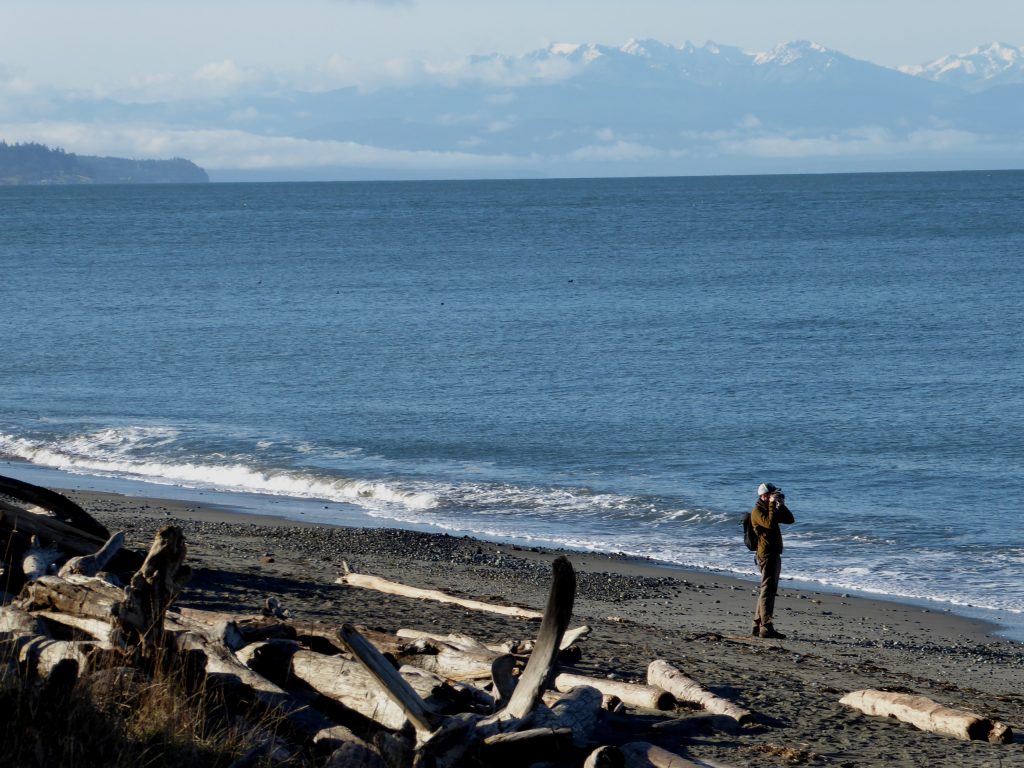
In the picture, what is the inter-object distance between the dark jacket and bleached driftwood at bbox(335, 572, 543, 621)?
8.04 ft

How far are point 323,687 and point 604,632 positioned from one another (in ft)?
18.5

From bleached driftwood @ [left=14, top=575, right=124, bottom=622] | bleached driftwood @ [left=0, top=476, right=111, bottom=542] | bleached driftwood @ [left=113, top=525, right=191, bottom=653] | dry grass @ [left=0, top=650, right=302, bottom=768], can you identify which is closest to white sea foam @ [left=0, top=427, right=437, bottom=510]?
bleached driftwood @ [left=0, top=476, right=111, bottom=542]

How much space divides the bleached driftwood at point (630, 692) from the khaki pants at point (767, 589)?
16.7ft

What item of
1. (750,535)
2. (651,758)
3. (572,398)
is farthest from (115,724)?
(572,398)

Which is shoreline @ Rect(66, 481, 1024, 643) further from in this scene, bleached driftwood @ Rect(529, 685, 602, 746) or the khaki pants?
bleached driftwood @ Rect(529, 685, 602, 746)

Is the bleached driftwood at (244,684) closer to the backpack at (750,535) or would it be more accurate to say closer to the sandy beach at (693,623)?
the sandy beach at (693,623)

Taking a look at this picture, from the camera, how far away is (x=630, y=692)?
8.44 meters

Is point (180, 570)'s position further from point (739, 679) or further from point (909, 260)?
point (909, 260)

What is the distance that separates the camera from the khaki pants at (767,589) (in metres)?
13.4

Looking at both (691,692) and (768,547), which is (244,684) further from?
(768,547)

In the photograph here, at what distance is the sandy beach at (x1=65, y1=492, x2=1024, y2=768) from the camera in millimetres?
8469

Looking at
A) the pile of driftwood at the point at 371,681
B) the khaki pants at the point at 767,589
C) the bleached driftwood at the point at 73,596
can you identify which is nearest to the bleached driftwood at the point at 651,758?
the pile of driftwood at the point at 371,681

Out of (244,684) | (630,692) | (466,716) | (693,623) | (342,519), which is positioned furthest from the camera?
(342,519)

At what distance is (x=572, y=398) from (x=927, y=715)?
24.3 meters
